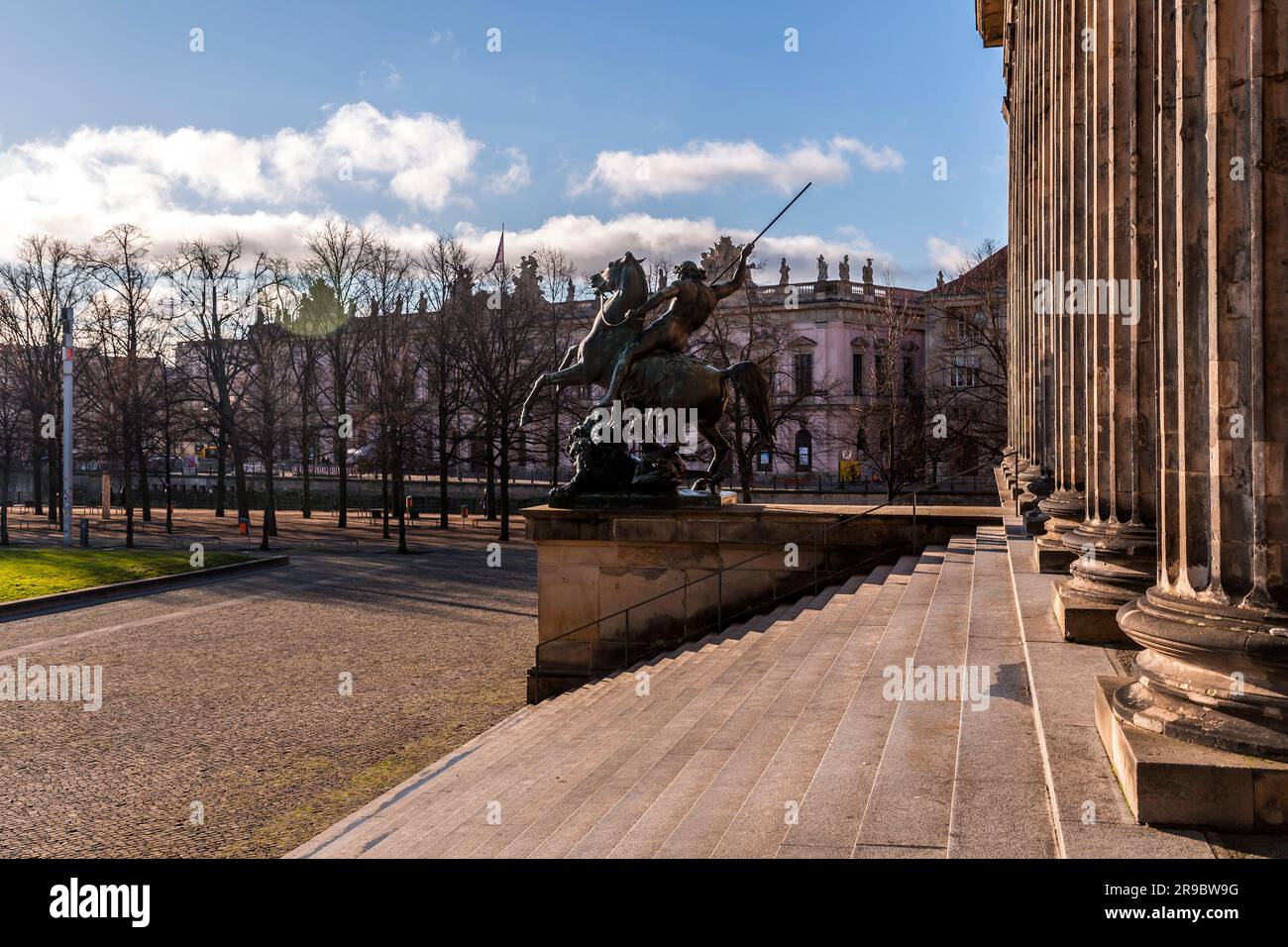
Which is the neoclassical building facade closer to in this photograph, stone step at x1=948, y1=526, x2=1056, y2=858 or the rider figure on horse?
stone step at x1=948, y1=526, x2=1056, y2=858

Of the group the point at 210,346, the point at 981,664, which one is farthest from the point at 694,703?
the point at 210,346

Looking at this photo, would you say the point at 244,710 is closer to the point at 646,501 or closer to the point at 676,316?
the point at 646,501

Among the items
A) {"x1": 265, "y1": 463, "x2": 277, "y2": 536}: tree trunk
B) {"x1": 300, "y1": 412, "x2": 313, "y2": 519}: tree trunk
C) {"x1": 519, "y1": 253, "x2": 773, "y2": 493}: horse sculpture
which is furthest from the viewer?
{"x1": 300, "y1": 412, "x2": 313, "y2": 519}: tree trunk

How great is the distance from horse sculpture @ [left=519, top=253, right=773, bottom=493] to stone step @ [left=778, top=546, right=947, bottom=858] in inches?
264

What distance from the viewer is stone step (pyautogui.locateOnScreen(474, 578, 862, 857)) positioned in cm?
588

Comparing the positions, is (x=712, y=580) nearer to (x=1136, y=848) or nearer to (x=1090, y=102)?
(x=1090, y=102)

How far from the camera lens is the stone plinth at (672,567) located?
14.6 meters

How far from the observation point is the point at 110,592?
23969 millimetres

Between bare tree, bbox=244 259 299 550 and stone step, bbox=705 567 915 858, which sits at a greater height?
bare tree, bbox=244 259 299 550

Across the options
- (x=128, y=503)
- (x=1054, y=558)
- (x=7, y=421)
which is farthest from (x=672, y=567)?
(x=7, y=421)

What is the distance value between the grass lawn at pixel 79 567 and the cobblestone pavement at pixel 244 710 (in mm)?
1877

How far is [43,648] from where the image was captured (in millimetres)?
17438

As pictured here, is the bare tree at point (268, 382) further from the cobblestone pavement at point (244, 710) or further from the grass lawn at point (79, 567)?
the cobblestone pavement at point (244, 710)

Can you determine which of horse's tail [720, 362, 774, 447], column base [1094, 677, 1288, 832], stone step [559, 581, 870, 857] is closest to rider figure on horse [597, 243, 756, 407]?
horse's tail [720, 362, 774, 447]
